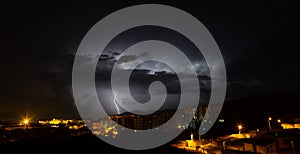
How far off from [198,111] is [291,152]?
216 feet

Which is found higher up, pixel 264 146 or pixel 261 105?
pixel 261 105

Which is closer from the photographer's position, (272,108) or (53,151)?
(53,151)

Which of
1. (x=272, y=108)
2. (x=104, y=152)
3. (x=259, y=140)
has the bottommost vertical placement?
(x=104, y=152)

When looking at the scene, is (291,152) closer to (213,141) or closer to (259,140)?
(259,140)

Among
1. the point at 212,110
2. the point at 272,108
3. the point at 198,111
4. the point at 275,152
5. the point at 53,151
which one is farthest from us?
the point at 198,111

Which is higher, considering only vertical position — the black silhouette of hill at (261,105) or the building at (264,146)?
the black silhouette of hill at (261,105)

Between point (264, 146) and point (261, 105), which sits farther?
point (261, 105)

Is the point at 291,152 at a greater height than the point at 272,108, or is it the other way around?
the point at 272,108

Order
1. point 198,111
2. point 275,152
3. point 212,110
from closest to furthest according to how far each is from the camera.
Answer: point 275,152
point 212,110
point 198,111

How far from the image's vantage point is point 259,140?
21.6m

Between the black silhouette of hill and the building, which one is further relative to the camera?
the black silhouette of hill

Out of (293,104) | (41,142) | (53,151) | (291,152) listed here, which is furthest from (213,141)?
(293,104)

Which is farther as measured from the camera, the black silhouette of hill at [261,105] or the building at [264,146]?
the black silhouette of hill at [261,105]

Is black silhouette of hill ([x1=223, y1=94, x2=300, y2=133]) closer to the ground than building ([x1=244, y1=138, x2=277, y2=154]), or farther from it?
farther from it
